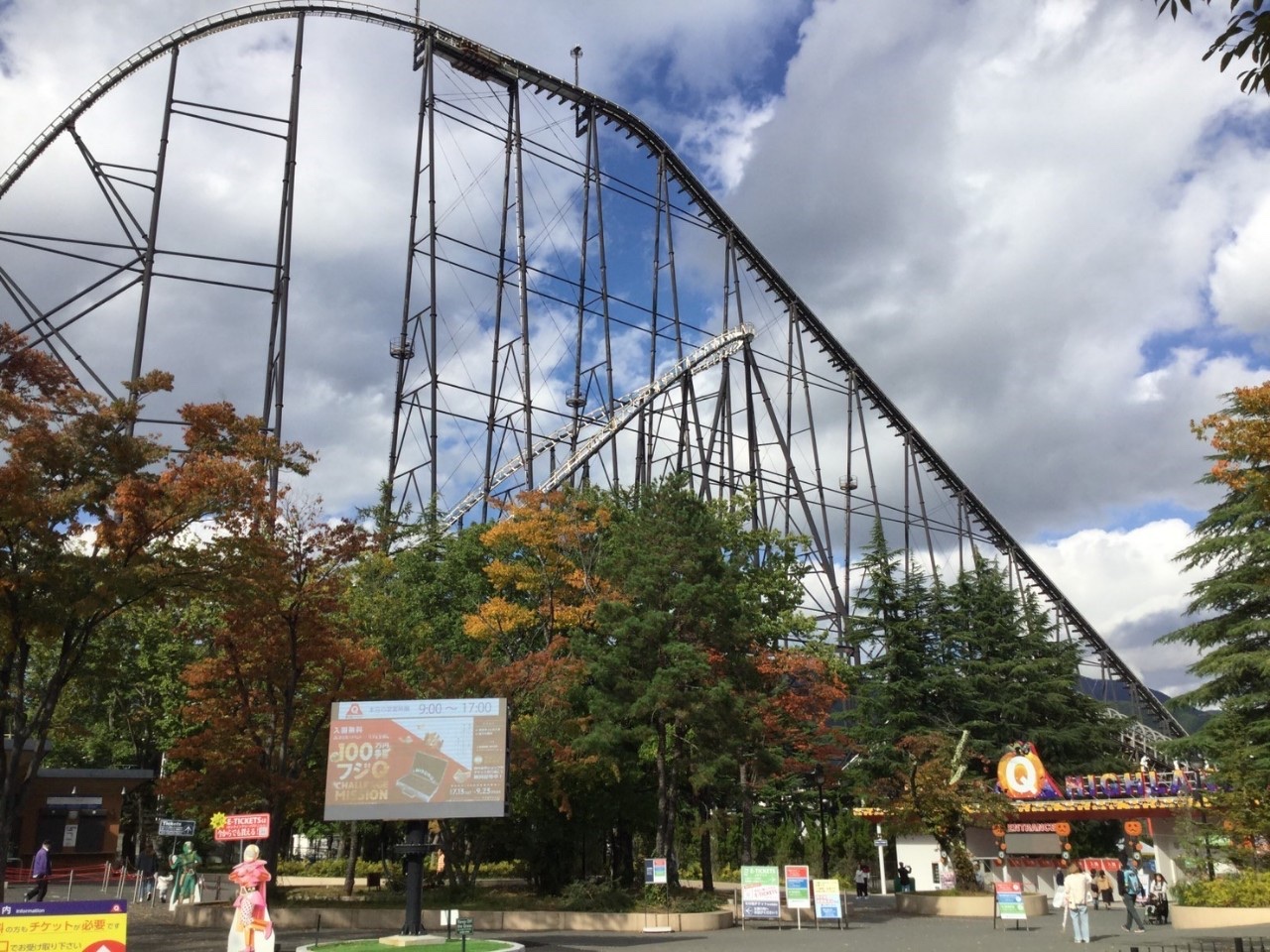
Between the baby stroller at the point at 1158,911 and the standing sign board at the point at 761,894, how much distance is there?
8472 millimetres

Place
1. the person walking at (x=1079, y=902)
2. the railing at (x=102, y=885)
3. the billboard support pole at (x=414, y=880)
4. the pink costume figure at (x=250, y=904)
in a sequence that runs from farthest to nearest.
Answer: the railing at (x=102, y=885), the person walking at (x=1079, y=902), the billboard support pole at (x=414, y=880), the pink costume figure at (x=250, y=904)

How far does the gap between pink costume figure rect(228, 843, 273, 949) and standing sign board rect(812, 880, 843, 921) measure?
39.0 ft

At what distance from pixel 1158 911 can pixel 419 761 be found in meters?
16.8

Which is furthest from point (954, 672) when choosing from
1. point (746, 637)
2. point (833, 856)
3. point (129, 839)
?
point (129, 839)

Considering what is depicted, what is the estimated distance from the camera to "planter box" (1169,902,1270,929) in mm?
17984

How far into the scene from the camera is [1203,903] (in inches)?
755

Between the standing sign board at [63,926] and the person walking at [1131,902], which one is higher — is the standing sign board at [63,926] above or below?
above

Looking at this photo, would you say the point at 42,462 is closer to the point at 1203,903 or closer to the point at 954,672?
the point at 1203,903

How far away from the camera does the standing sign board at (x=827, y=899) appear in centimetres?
2061

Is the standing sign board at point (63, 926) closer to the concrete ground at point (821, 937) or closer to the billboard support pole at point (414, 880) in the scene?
the billboard support pole at point (414, 880)

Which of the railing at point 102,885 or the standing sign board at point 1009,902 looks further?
the railing at point 102,885

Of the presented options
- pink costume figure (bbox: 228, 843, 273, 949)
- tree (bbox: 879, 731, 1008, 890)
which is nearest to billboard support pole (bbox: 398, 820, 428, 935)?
pink costume figure (bbox: 228, 843, 273, 949)

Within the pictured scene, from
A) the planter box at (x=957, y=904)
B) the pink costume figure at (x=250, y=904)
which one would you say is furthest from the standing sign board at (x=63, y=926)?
the planter box at (x=957, y=904)

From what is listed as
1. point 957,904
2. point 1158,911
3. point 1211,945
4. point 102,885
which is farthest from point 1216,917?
point 102,885
